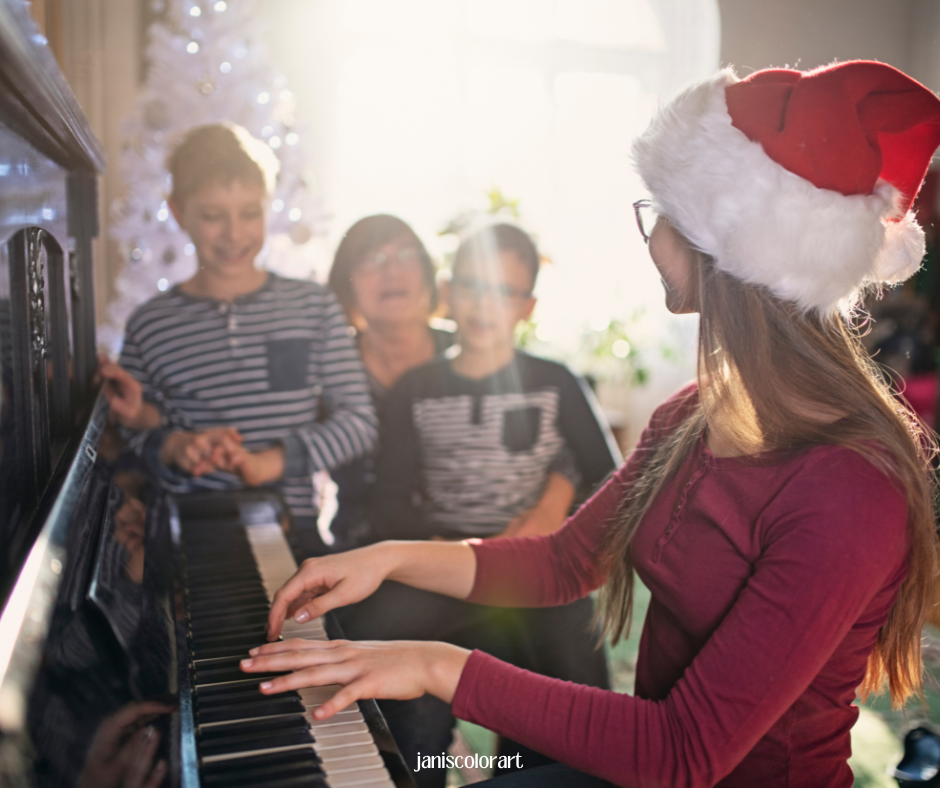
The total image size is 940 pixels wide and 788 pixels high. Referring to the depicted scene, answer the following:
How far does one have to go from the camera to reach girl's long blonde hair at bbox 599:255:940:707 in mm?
737

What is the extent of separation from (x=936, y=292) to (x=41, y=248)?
11.8ft

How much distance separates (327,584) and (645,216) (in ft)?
1.95

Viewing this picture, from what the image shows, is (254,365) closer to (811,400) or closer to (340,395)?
(340,395)

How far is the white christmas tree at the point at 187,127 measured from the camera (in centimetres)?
254

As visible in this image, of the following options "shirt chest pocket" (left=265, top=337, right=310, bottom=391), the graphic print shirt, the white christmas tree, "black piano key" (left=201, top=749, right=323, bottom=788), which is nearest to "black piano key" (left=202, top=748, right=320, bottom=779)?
"black piano key" (left=201, top=749, right=323, bottom=788)

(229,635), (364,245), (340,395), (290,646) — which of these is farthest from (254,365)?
(290,646)

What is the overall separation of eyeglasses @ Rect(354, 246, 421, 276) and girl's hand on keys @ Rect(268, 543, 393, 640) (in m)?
1.11

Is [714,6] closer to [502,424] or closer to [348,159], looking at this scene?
[502,424]

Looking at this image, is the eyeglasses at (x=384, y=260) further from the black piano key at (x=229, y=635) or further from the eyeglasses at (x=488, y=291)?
the black piano key at (x=229, y=635)

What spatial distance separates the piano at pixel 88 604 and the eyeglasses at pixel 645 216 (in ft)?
2.01

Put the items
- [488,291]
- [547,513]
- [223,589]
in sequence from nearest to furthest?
[223,589]
[547,513]
[488,291]

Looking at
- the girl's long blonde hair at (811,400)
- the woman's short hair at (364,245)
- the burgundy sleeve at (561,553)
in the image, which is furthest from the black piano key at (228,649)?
the woman's short hair at (364,245)

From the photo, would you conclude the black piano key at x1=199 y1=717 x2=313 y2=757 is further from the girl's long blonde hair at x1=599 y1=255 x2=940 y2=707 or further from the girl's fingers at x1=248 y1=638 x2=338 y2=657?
the girl's long blonde hair at x1=599 y1=255 x2=940 y2=707

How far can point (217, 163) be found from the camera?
1.72 m
